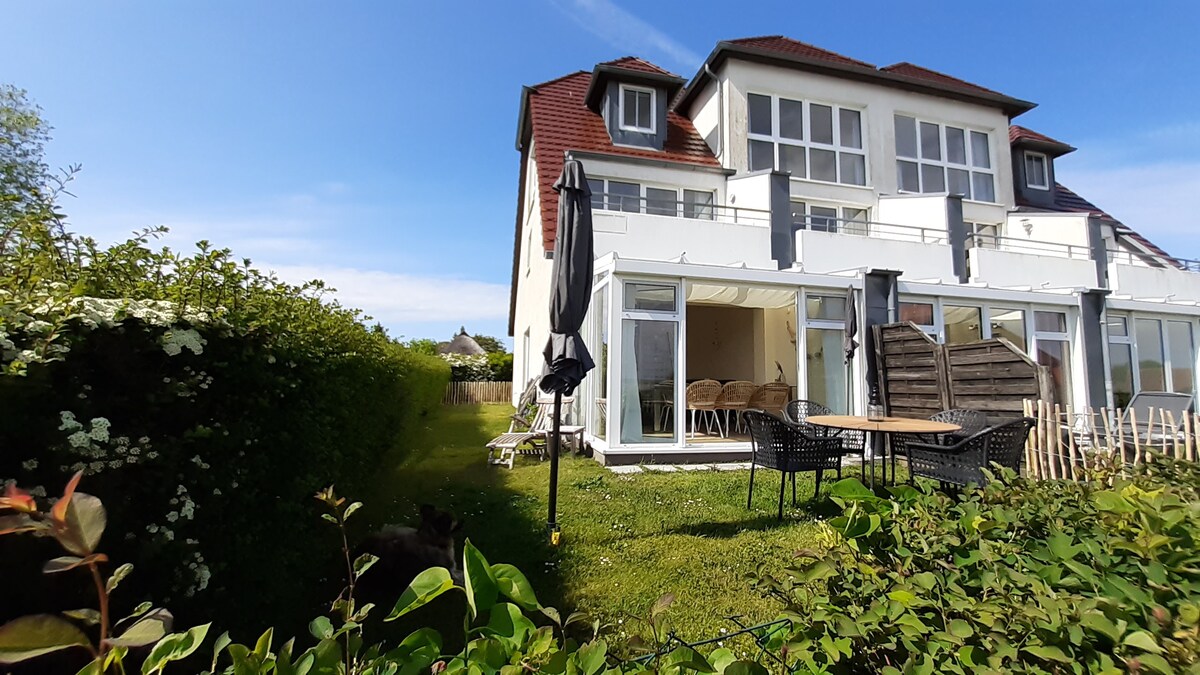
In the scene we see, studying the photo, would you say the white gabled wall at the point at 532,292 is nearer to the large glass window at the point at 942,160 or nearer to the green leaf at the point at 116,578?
the large glass window at the point at 942,160

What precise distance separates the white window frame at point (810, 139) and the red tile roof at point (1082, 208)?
595 centimetres

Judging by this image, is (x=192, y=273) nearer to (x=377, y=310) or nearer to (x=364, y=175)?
(x=377, y=310)

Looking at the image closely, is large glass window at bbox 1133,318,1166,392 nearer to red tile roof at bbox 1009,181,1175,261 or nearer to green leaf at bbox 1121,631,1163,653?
Answer: red tile roof at bbox 1009,181,1175,261

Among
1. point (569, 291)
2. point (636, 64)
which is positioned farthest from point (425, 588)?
point (636, 64)

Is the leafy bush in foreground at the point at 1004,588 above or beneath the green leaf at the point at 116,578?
beneath

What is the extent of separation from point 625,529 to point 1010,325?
396 inches

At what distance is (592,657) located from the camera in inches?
36.0

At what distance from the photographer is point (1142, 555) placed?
1150 millimetres

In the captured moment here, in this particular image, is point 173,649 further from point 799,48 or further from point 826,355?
point 799,48

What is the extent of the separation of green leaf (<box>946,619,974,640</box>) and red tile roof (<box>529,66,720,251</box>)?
33.7 ft

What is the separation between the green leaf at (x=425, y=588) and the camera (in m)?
0.91

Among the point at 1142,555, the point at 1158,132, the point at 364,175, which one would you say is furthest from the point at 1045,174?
the point at 1142,555

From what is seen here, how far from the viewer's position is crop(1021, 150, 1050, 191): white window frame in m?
16.2

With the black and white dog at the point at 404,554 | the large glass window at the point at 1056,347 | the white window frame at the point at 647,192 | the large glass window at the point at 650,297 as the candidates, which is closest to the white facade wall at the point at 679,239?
the white window frame at the point at 647,192
